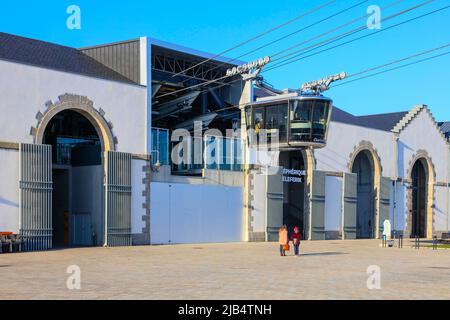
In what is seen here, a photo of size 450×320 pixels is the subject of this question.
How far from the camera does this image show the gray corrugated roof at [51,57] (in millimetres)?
29745

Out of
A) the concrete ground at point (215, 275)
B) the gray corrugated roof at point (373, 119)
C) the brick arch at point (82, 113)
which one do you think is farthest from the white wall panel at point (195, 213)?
the gray corrugated roof at point (373, 119)

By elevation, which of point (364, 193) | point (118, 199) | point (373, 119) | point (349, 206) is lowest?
point (349, 206)

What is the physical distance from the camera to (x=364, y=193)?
50500 millimetres

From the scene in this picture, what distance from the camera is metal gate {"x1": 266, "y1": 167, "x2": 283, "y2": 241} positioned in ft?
132

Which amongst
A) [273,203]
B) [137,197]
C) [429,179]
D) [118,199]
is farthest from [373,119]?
[118,199]

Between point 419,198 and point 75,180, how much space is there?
3404cm

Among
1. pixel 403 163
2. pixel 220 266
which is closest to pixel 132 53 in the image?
pixel 220 266

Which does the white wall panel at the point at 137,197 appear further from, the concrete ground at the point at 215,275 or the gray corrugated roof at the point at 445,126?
the gray corrugated roof at the point at 445,126

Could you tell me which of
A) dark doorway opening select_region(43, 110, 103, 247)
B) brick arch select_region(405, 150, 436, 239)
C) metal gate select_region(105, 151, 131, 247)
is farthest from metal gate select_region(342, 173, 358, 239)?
dark doorway opening select_region(43, 110, 103, 247)

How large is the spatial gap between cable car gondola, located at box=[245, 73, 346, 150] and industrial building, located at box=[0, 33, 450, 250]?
782mm

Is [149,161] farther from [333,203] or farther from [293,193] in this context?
[333,203]

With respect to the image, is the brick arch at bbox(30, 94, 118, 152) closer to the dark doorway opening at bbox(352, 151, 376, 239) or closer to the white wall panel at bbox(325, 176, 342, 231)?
the white wall panel at bbox(325, 176, 342, 231)

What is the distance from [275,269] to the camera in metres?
20.6
